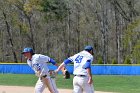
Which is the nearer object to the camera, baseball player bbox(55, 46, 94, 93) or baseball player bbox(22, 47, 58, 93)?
baseball player bbox(55, 46, 94, 93)

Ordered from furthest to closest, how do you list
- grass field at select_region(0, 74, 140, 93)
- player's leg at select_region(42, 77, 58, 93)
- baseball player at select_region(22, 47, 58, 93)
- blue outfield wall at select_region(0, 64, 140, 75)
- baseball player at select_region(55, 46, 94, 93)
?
1. blue outfield wall at select_region(0, 64, 140, 75)
2. grass field at select_region(0, 74, 140, 93)
3. player's leg at select_region(42, 77, 58, 93)
4. baseball player at select_region(22, 47, 58, 93)
5. baseball player at select_region(55, 46, 94, 93)

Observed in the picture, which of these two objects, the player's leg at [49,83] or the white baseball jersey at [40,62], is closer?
the white baseball jersey at [40,62]

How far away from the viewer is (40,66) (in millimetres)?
11227

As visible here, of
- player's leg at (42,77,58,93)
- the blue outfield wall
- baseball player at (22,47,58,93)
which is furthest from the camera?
the blue outfield wall

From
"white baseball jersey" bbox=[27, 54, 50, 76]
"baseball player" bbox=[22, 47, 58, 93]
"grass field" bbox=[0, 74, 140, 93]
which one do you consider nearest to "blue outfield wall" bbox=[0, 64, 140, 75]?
"grass field" bbox=[0, 74, 140, 93]

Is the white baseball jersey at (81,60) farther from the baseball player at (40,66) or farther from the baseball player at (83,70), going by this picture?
the baseball player at (40,66)

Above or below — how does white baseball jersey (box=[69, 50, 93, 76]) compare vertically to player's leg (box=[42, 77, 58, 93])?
above

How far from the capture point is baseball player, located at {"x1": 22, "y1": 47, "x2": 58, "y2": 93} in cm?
1112

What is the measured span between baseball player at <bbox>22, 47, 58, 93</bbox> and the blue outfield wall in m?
28.0

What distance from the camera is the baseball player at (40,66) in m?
11.1

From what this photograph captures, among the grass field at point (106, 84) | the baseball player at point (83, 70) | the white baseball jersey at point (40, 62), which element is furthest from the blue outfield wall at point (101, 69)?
the baseball player at point (83, 70)

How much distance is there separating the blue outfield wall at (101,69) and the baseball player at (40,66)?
2802 centimetres

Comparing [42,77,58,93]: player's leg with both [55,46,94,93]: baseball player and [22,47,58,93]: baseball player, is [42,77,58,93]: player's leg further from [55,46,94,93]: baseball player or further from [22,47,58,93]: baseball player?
[55,46,94,93]: baseball player

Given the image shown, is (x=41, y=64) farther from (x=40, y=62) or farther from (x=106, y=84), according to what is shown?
(x=106, y=84)
